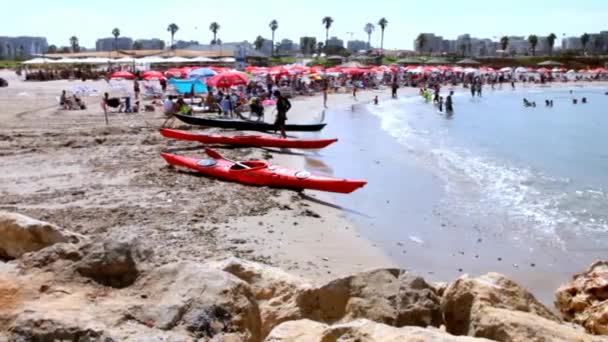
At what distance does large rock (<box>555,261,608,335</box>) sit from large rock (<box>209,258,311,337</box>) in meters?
2.71

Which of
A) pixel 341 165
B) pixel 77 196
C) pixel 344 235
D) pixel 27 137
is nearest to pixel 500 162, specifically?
pixel 341 165

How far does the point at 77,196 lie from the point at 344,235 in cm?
504

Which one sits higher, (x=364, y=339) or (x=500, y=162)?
(x=364, y=339)

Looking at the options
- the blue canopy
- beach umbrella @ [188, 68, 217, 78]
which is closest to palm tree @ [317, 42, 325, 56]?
the blue canopy

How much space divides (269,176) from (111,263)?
28.2ft

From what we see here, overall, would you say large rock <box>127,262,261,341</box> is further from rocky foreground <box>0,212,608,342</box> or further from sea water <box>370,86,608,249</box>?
sea water <box>370,86,608,249</box>

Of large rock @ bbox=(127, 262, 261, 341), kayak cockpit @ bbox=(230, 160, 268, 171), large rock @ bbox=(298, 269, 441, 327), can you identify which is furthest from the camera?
kayak cockpit @ bbox=(230, 160, 268, 171)

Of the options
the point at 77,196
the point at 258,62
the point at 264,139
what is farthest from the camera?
the point at 258,62

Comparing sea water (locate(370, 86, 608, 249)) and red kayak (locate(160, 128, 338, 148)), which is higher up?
red kayak (locate(160, 128, 338, 148))

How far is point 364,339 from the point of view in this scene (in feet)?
10.8

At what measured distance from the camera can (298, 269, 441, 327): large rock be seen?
4297mm

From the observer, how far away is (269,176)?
494 inches

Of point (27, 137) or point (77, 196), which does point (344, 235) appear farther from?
point (27, 137)

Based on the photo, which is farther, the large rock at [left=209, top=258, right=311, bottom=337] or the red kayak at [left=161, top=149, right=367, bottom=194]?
the red kayak at [left=161, top=149, right=367, bottom=194]
